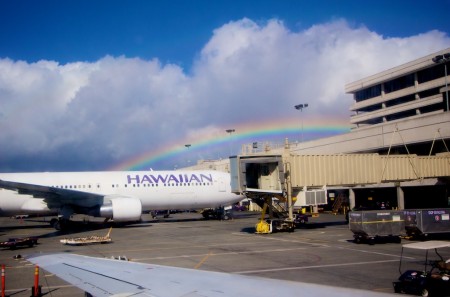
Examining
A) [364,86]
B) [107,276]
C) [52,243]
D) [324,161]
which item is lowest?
[52,243]

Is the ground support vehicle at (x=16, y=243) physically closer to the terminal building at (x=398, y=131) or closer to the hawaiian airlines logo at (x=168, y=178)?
the hawaiian airlines logo at (x=168, y=178)

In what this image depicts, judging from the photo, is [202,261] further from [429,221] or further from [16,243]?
[429,221]

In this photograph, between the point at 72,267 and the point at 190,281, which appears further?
the point at 72,267

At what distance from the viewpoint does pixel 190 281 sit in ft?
17.6

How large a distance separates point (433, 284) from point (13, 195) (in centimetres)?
3109

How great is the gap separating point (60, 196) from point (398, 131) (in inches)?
1131

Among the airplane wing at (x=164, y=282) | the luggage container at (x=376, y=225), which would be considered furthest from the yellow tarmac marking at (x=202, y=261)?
the airplane wing at (x=164, y=282)

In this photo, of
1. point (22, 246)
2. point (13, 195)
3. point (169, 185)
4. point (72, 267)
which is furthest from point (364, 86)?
point (72, 267)

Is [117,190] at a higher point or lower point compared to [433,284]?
higher

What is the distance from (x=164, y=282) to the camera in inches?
215

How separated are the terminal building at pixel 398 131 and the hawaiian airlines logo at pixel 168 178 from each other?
651 centimetres

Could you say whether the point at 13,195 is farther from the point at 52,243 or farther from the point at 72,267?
the point at 72,267

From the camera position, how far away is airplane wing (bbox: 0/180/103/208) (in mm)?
29062

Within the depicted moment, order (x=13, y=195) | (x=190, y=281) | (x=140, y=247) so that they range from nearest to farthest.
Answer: (x=190, y=281) < (x=140, y=247) < (x=13, y=195)
